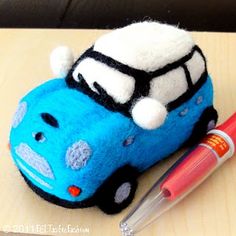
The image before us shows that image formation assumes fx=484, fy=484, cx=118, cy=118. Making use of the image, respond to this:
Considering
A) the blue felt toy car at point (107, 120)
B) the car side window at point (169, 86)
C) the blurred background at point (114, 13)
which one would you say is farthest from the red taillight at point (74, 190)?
the blurred background at point (114, 13)

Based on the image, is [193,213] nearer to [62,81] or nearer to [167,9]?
[62,81]

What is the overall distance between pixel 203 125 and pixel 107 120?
0.43 ft

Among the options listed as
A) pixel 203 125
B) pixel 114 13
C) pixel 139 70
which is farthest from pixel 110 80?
pixel 114 13

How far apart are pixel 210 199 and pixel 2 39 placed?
1.56 feet

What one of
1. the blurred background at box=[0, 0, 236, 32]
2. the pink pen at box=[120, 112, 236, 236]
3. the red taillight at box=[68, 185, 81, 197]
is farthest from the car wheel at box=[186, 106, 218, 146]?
the blurred background at box=[0, 0, 236, 32]

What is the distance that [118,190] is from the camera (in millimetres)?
471

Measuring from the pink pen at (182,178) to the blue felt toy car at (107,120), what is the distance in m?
0.02

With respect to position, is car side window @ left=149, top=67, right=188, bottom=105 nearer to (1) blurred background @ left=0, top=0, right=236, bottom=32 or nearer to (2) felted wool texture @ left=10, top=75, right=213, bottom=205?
(2) felted wool texture @ left=10, top=75, right=213, bottom=205

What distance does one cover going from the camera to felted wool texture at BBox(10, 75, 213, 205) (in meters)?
0.44

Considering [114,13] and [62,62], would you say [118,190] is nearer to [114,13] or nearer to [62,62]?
[62,62]

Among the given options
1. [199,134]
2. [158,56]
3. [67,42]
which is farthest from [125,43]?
[67,42]

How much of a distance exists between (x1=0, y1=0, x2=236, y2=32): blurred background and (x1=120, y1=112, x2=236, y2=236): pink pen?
→ 0.51 meters

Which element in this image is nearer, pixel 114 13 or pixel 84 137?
pixel 84 137

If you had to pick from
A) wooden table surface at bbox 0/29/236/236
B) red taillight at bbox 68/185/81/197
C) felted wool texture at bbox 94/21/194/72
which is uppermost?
felted wool texture at bbox 94/21/194/72
